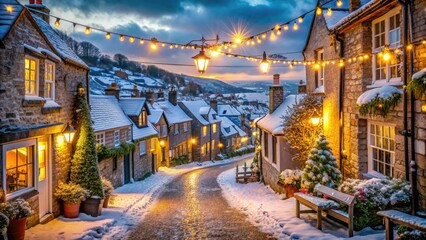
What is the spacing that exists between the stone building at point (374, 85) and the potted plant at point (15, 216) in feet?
30.2

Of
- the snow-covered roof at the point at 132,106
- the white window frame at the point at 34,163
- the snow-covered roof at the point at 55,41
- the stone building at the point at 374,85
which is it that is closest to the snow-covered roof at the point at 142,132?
the snow-covered roof at the point at 132,106

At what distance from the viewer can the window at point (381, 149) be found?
404 inches

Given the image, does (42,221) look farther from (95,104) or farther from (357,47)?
(95,104)

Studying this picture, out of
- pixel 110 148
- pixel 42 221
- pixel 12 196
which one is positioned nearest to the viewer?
pixel 12 196

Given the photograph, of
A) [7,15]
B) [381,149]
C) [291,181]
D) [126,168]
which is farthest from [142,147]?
[381,149]

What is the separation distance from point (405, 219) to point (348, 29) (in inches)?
278

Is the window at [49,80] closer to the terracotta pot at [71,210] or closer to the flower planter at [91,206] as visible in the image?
the terracotta pot at [71,210]

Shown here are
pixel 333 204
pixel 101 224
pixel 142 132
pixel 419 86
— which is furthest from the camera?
pixel 142 132

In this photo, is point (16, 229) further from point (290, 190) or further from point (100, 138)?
point (100, 138)

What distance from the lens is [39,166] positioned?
36.3ft

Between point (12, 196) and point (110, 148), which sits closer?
point (12, 196)

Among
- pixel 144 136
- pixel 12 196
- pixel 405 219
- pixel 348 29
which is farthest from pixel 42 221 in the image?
pixel 144 136

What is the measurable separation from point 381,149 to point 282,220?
3.61 metres

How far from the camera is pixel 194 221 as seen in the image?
12203 millimetres
